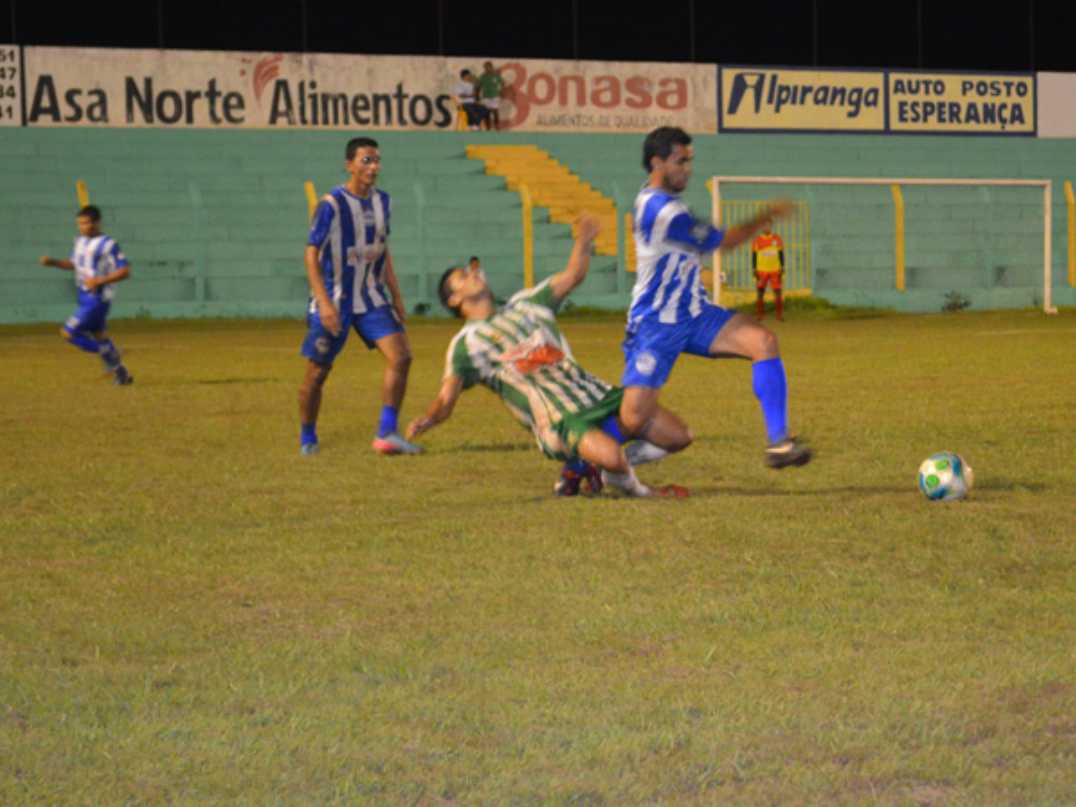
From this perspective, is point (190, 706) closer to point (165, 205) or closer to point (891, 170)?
point (165, 205)

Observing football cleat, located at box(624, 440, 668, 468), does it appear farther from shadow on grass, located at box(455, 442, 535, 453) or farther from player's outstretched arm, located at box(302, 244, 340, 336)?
player's outstretched arm, located at box(302, 244, 340, 336)

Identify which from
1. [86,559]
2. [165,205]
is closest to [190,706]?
[86,559]

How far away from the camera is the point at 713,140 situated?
35.5 m

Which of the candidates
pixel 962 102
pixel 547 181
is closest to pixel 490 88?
pixel 547 181

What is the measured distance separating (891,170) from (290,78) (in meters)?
12.0

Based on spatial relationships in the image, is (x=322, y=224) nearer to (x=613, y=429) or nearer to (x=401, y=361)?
(x=401, y=361)

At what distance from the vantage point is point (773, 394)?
7684 millimetres

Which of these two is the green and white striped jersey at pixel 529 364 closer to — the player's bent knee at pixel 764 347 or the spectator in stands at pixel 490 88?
the player's bent knee at pixel 764 347

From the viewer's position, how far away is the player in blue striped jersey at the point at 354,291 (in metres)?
9.62

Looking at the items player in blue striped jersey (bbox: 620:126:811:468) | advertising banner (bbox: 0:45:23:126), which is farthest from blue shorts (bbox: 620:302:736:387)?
advertising banner (bbox: 0:45:23:126)

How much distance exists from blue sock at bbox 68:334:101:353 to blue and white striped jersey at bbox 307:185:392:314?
Result: 19.1 ft

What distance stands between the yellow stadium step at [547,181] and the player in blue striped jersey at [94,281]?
1671 centimetres

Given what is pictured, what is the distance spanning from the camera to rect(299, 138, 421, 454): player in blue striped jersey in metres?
9.62

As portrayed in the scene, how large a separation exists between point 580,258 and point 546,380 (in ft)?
1.71
